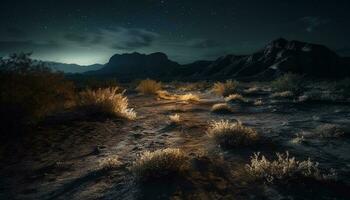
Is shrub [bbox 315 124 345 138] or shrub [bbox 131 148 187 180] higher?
shrub [bbox 315 124 345 138]

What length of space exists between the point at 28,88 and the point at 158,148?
4.81 metres

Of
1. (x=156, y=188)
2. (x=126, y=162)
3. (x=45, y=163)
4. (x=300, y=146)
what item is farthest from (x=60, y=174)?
(x=300, y=146)

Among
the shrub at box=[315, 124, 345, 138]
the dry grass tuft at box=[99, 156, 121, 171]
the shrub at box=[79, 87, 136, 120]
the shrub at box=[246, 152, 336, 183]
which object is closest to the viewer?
the shrub at box=[246, 152, 336, 183]

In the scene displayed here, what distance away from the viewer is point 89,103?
39.3 feet

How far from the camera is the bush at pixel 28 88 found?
866cm

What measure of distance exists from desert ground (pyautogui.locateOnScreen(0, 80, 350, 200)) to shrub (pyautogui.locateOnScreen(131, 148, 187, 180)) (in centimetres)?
12

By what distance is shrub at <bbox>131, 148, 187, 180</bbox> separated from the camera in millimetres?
5324

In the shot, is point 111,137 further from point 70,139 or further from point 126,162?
point 126,162

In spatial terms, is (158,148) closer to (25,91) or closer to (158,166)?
(158,166)

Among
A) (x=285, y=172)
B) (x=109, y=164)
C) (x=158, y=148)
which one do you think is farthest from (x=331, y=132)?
(x=109, y=164)

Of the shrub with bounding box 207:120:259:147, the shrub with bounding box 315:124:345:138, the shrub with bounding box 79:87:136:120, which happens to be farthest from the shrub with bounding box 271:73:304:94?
the shrub with bounding box 207:120:259:147

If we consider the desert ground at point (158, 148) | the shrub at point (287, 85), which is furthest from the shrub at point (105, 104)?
the shrub at point (287, 85)

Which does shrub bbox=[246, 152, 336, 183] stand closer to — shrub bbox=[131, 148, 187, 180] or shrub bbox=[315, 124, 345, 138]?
shrub bbox=[131, 148, 187, 180]

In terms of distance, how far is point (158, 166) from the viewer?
5.38 meters
